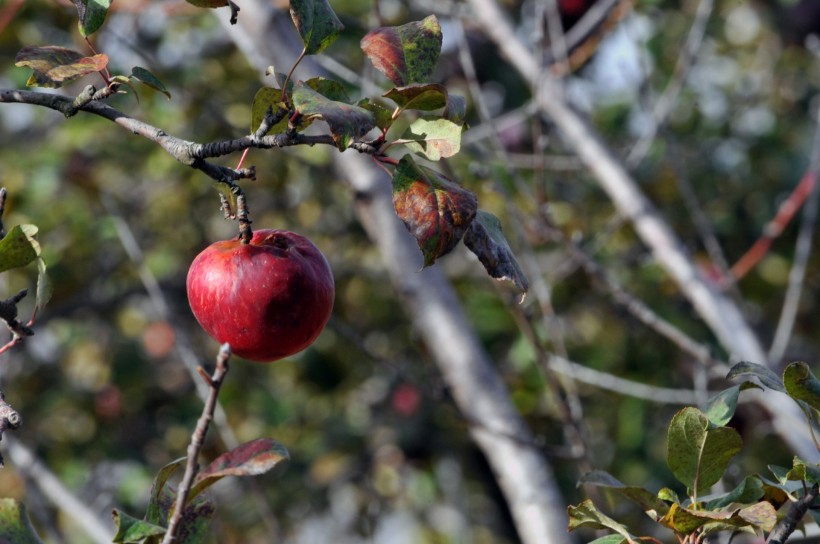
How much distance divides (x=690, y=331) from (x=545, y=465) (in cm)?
125

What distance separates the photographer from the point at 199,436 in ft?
2.44

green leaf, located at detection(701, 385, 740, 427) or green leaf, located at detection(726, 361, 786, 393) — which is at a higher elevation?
green leaf, located at detection(726, 361, 786, 393)

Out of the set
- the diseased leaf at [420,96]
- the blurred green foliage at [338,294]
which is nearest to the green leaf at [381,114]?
the diseased leaf at [420,96]

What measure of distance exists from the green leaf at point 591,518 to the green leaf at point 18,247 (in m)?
0.52

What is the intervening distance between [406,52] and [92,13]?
29 cm

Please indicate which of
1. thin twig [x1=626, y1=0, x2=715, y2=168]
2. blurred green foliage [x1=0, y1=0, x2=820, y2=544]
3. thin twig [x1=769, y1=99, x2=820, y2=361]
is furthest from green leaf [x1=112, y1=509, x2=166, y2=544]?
blurred green foliage [x1=0, y1=0, x2=820, y2=544]

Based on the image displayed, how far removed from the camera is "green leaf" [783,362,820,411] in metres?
0.84

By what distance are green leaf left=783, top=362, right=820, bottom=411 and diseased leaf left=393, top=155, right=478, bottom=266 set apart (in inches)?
11.4

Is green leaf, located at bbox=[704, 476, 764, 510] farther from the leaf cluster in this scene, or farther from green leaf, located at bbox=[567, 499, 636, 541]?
green leaf, located at bbox=[567, 499, 636, 541]

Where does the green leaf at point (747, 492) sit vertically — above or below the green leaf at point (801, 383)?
below

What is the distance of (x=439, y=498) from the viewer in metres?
3.47

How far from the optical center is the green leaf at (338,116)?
30.7 inches

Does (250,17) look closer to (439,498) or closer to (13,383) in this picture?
(13,383)

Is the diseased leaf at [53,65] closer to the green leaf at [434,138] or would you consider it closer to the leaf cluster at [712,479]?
the green leaf at [434,138]
